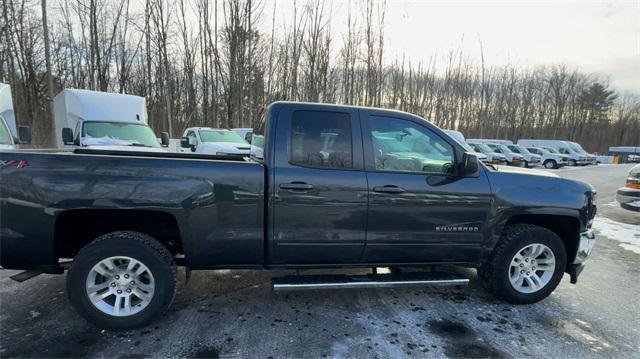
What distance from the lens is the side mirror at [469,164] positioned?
3.37 m

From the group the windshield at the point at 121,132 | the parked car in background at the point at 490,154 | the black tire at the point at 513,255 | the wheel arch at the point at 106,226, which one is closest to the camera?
the wheel arch at the point at 106,226

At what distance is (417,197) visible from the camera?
3.38m

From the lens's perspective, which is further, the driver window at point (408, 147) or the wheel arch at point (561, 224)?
the wheel arch at point (561, 224)

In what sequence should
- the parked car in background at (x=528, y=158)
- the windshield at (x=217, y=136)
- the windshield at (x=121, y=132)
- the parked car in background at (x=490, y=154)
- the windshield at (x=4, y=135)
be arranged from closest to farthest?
the windshield at (x=4, y=135) < the windshield at (x=121, y=132) < the windshield at (x=217, y=136) < the parked car in background at (x=490, y=154) < the parked car in background at (x=528, y=158)

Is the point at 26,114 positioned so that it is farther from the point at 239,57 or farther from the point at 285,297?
the point at 285,297

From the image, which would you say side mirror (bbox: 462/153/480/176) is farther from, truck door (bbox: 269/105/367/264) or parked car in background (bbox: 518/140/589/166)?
parked car in background (bbox: 518/140/589/166)

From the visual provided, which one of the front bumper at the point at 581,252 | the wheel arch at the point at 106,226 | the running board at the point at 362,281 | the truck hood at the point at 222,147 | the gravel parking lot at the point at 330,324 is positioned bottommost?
the gravel parking lot at the point at 330,324

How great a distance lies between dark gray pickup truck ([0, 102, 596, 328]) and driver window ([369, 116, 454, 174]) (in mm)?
11

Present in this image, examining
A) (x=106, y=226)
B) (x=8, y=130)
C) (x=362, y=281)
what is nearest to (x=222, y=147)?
(x=8, y=130)

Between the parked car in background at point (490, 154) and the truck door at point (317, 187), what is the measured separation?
2262cm

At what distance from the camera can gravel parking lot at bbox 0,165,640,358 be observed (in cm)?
289

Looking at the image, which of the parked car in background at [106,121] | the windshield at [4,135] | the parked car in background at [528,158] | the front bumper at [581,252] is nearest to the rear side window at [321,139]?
the front bumper at [581,252]

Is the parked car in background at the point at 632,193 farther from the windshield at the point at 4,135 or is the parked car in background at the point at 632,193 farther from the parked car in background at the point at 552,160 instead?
the parked car in background at the point at 552,160

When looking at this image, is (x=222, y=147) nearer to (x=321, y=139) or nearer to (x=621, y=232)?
(x=321, y=139)
